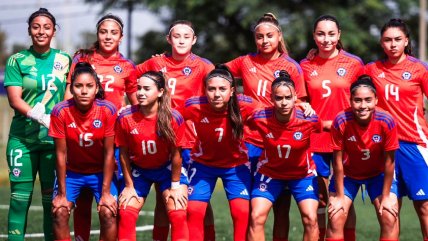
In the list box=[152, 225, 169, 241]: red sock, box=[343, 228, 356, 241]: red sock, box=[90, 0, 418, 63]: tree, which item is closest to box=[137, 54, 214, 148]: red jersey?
box=[152, 225, 169, 241]: red sock

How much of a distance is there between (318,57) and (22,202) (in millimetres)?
3148

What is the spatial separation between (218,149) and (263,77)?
32.9 inches

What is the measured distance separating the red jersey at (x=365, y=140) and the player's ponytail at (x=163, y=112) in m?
1.44

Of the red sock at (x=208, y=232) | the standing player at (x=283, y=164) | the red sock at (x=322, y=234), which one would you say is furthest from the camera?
the red sock at (x=322, y=234)

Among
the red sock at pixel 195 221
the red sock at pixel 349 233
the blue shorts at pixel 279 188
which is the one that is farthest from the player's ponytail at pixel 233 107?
the red sock at pixel 349 233

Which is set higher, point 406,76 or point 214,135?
point 406,76

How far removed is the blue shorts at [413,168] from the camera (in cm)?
714

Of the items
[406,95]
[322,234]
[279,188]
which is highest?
[406,95]

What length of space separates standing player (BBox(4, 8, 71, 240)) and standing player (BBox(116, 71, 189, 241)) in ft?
3.13

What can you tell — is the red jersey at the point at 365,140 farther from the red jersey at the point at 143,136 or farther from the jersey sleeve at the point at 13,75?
the jersey sleeve at the point at 13,75

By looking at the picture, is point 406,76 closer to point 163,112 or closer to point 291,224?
point 163,112

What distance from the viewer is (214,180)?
7.38m

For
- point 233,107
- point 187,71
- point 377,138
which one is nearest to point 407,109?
point 377,138

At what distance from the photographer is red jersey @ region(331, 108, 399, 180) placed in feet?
22.5
